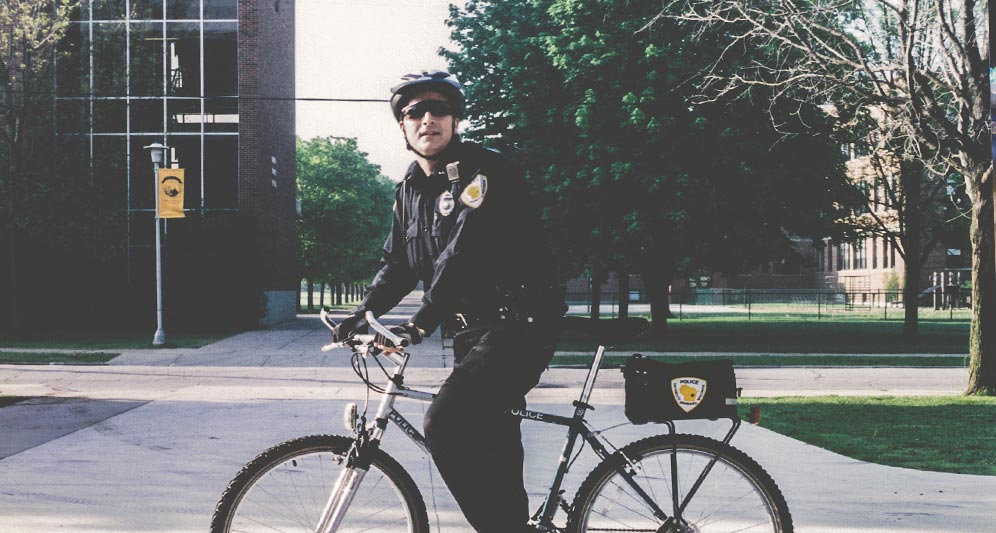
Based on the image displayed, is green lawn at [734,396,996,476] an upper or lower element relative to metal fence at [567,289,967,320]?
upper

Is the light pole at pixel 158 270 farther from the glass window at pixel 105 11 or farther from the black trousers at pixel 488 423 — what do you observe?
the black trousers at pixel 488 423

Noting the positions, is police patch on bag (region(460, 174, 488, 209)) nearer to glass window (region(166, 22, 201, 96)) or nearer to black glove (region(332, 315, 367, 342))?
black glove (region(332, 315, 367, 342))

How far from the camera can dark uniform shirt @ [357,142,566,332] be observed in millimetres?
3297

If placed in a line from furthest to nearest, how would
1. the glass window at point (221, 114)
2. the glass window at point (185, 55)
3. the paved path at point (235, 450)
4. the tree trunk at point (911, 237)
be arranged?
1. the glass window at point (221, 114)
2. the glass window at point (185, 55)
3. the tree trunk at point (911, 237)
4. the paved path at point (235, 450)

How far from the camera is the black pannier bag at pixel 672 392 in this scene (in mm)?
3477

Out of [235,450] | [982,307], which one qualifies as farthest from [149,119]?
[982,307]

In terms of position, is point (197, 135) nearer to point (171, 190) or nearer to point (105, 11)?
point (105, 11)

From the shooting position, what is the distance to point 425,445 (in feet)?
11.1

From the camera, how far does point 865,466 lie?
713 cm

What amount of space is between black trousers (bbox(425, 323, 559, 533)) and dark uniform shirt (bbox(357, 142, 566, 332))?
0.09m

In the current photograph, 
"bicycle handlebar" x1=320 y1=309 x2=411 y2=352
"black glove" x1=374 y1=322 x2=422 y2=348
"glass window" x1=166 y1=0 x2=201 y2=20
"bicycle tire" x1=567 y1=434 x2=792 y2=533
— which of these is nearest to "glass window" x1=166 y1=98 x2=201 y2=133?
"glass window" x1=166 y1=0 x2=201 y2=20

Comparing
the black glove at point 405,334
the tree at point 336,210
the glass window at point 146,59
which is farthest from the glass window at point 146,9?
the black glove at point 405,334

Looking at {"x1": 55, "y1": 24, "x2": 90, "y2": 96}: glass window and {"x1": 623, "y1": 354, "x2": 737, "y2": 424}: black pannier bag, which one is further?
{"x1": 55, "y1": 24, "x2": 90, "y2": 96}: glass window

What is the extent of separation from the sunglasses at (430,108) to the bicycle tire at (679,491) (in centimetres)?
139
